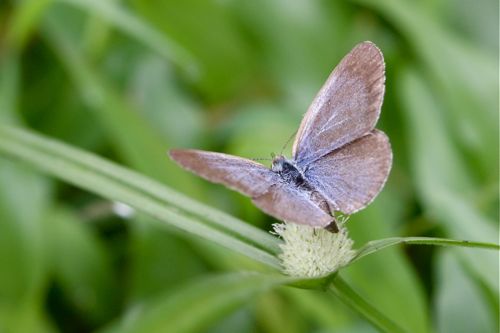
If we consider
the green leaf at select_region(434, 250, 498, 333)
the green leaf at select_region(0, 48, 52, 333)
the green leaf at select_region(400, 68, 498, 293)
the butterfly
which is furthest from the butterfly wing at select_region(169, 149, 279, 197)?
the green leaf at select_region(0, 48, 52, 333)

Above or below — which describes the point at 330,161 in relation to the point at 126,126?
above

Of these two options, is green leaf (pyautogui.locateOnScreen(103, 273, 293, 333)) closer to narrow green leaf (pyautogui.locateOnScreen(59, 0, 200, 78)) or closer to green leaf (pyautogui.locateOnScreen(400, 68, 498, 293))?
green leaf (pyautogui.locateOnScreen(400, 68, 498, 293))

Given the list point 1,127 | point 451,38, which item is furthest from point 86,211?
point 451,38

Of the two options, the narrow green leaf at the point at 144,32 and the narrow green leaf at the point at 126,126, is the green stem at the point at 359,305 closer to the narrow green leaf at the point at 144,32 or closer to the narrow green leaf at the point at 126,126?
the narrow green leaf at the point at 126,126

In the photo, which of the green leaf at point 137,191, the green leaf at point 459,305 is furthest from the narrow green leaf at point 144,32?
→ the green leaf at point 459,305

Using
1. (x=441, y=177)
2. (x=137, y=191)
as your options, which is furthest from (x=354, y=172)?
(x=441, y=177)

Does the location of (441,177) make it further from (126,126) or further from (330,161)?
(330,161)

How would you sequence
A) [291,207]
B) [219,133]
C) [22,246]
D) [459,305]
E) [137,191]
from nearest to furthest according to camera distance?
[291,207] < [137,191] < [459,305] < [22,246] < [219,133]
